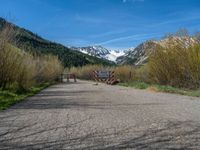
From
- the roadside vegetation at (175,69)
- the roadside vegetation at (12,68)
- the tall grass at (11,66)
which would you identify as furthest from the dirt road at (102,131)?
the tall grass at (11,66)

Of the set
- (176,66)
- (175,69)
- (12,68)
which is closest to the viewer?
(12,68)

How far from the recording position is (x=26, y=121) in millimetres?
10773

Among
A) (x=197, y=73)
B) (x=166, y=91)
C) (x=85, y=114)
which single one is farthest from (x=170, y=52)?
(x=85, y=114)

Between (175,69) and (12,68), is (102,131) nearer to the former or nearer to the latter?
(12,68)

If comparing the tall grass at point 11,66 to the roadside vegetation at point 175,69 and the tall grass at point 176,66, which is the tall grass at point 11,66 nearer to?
the roadside vegetation at point 175,69

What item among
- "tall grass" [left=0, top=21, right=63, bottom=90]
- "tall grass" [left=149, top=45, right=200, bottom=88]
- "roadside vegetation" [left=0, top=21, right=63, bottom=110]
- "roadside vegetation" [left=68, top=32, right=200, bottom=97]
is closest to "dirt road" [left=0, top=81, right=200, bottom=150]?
"roadside vegetation" [left=68, top=32, right=200, bottom=97]

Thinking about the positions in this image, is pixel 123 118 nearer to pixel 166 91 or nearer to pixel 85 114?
pixel 85 114

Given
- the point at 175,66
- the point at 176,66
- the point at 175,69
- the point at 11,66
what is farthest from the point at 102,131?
the point at 175,69

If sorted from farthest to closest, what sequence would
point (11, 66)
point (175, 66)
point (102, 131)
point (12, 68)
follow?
point (175, 66) → point (12, 68) → point (11, 66) → point (102, 131)

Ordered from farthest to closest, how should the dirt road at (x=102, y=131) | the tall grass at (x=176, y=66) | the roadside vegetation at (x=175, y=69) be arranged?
the tall grass at (x=176, y=66)
the roadside vegetation at (x=175, y=69)
the dirt road at (x=102, y=131)

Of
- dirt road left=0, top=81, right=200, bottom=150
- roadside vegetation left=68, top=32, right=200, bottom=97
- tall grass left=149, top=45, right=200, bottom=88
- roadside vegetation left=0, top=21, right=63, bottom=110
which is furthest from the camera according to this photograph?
tall grass left=149, top=45, right=200, bottom=88

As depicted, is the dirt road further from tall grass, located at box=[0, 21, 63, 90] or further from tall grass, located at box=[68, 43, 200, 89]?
tall grass, located at box=[68, 43, 200, 89]

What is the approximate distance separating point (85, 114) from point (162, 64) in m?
22.0

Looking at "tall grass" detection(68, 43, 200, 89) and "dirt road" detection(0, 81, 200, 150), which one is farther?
"tall grass" detection(68, 43, 200, 89)
